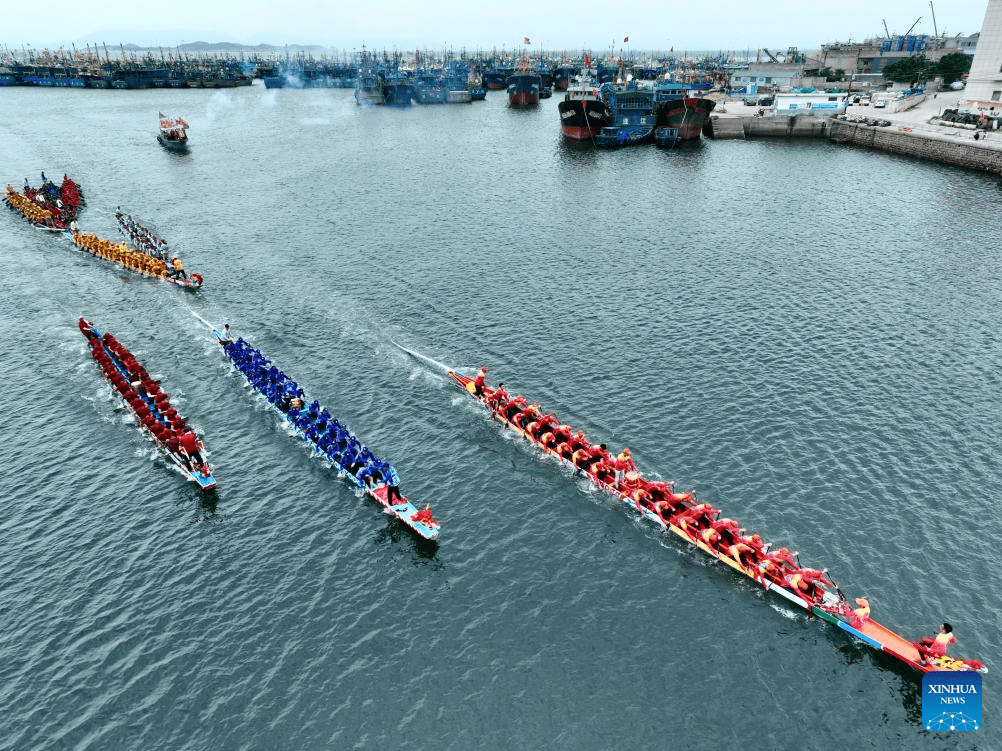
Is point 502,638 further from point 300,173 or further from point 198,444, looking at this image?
point 300,173

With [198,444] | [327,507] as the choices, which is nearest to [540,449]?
[327,507]

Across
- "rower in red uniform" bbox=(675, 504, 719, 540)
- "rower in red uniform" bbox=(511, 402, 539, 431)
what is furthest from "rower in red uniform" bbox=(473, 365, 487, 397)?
"rower in red uniform" bbox=(675, 504, 719, 540)

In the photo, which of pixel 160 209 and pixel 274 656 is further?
pixel 160 209

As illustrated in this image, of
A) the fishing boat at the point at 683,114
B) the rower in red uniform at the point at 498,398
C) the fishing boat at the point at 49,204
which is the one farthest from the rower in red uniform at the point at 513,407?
the fishing boat at the point at 683,114

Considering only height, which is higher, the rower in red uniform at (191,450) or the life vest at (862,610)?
the rower in red uniform at (191,450)

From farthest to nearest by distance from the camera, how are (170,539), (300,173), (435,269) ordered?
(300,173) → (435,269) → (170,539)

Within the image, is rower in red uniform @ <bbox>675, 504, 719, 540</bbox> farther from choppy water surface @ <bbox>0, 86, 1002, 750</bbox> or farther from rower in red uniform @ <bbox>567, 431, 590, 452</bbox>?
rower in red uniform @ <bbox>567, 431, 590, 452</bbox>

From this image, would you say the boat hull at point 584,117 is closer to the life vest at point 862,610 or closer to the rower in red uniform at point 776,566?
the rower in red uniform at point 776,566
